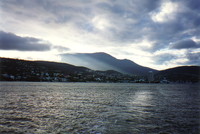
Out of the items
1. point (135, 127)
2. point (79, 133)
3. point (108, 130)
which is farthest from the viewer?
point (135, 127)

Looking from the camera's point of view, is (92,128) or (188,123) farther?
(188,123)

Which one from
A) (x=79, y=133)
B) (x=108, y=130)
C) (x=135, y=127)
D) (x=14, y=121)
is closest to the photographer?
(x=79, y=133)

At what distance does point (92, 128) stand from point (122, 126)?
15.1ft

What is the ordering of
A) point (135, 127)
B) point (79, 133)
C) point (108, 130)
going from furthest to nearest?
point (135, 127) < point (108, 130) < point (79, 133)

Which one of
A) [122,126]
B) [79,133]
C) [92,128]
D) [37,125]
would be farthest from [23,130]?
[122,126]

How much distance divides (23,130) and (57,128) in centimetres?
433

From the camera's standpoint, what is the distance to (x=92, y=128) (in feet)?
67.4

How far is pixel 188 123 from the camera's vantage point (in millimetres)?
24516

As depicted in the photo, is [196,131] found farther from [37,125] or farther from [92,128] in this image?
[37,125]

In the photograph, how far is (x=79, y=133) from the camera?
1844 cm

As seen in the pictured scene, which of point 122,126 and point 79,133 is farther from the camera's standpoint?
point 122,126

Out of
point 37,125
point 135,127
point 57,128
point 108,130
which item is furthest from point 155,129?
point 37,125

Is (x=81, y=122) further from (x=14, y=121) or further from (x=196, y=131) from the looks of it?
(x=196, y=131)

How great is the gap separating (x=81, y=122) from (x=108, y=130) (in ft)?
17.6
